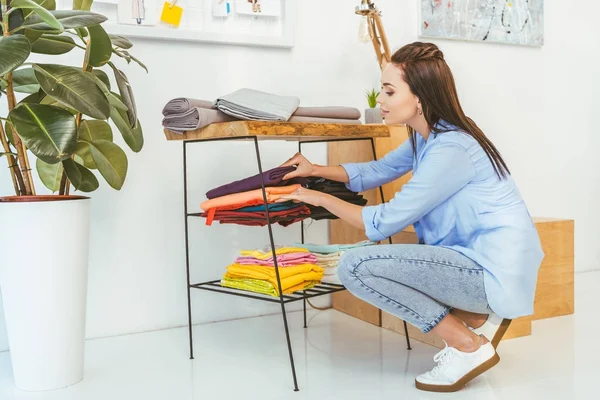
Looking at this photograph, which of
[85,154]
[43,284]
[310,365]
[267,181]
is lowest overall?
[310,365]

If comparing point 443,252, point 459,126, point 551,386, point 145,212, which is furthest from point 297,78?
point 551,386

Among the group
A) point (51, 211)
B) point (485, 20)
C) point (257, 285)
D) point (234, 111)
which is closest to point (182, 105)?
point (234, 111)

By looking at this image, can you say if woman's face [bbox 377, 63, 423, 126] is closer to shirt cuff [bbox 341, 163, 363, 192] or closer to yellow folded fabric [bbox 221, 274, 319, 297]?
shirt cuff [bbox 341, 163, 363, 192]

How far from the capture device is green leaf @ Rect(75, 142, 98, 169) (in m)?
2.00

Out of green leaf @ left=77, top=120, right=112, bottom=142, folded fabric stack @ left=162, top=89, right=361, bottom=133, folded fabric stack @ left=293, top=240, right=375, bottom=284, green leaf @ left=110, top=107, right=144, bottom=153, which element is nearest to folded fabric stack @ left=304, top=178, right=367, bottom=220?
folded fabric stack @ left=293, top=240, right=375, bottom=284

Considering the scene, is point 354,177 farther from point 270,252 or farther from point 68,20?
point 68,20

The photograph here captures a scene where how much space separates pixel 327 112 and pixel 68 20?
0.89 m

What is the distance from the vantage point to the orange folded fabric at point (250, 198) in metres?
2.01

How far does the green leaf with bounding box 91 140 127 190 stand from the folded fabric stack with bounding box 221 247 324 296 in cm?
47

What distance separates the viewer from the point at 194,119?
2.00 meters

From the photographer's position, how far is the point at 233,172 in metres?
2.73

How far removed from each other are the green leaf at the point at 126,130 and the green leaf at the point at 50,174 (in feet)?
0.87

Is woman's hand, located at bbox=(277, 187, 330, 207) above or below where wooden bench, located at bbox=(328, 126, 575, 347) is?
above

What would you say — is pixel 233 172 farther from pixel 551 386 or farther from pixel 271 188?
pixel 551 386
